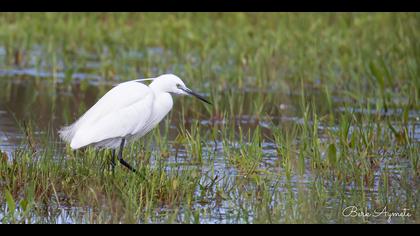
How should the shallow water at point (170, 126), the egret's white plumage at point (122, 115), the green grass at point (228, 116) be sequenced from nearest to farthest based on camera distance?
the green grass at point (228, 116), the shallow water at point (170, 126), the egret's white plumage at point (122, 115)

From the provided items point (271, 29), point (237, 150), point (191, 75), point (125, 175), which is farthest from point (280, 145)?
point (271, 29)

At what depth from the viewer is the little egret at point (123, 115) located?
255 inches

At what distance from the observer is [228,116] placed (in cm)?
919

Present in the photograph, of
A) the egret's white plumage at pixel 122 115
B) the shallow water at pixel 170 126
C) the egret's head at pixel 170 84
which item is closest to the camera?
the shallow water at pixel 170 126

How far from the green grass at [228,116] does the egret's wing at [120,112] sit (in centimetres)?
27

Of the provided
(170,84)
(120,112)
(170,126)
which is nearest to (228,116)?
(170,126)

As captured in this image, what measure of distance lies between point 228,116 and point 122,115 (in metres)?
2.79

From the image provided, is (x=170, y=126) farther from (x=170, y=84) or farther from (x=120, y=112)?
(x=120, y=112)

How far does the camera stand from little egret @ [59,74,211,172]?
647 cm

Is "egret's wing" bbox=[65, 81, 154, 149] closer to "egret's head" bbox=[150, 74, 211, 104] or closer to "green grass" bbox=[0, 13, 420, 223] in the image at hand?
"egret's head" bbox=[150, 74, 211, 104]

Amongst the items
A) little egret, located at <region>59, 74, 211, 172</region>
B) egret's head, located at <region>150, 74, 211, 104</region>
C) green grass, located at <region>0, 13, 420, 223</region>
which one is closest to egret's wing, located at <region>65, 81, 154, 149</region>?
little egret, located at <region>59, 74, 211, 172</region>

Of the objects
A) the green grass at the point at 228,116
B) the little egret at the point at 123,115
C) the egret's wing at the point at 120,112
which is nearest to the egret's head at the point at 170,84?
the little egret at the point at 123,115

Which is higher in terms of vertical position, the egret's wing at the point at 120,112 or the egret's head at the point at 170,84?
the egret's head at the point at 170,84

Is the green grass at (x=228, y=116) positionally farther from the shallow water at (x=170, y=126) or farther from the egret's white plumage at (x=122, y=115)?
the egret's white plumage at (x=122, y=115)
